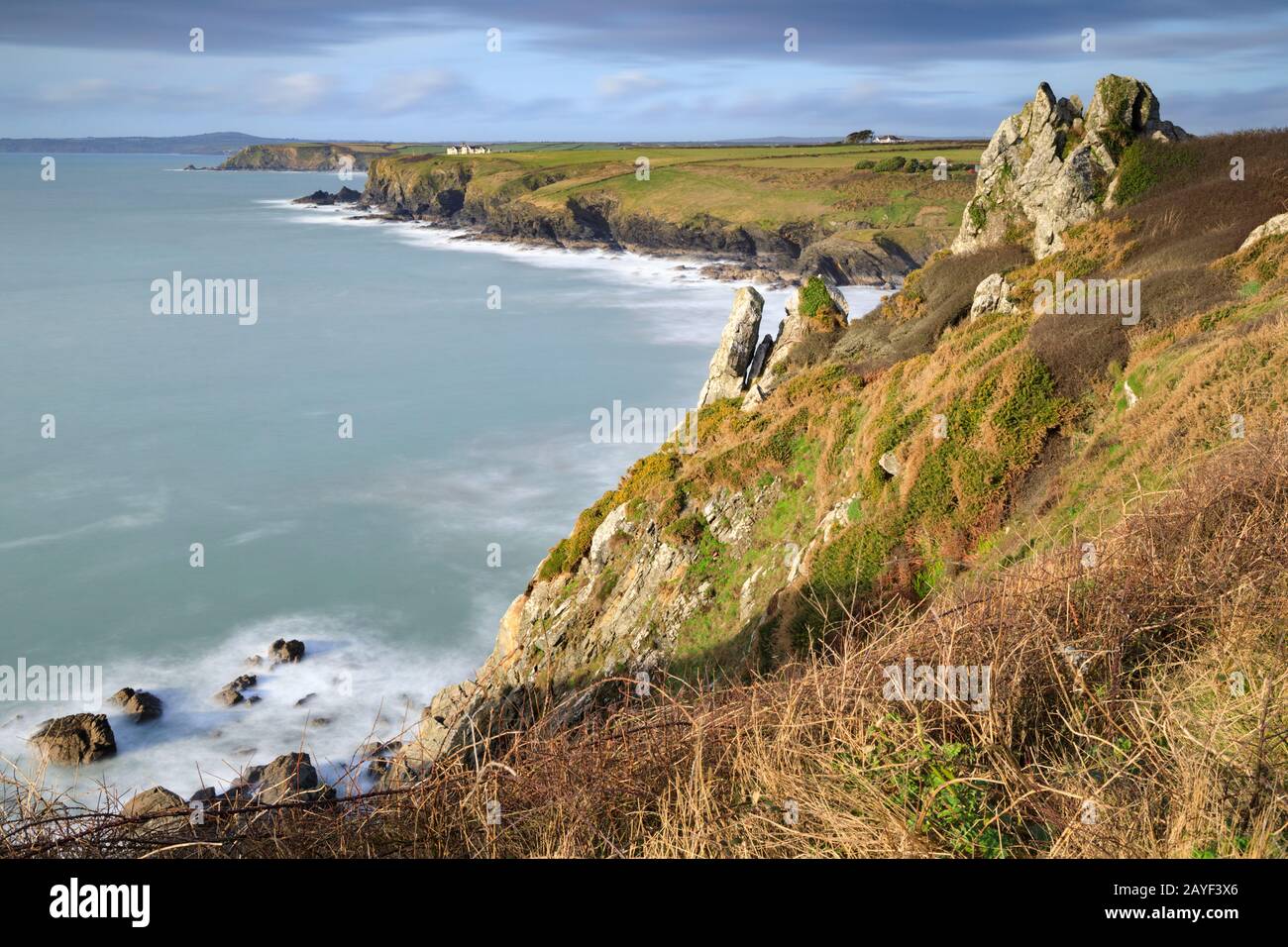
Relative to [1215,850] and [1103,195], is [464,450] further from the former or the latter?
[1215,850]

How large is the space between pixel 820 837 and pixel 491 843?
1852 millimetres

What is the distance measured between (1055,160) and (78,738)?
3426 centimetres

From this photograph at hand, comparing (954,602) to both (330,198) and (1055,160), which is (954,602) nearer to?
(1055,160)

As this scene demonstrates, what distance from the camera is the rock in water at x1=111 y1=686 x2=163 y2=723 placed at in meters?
25.8

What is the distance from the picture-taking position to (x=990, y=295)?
28.5m

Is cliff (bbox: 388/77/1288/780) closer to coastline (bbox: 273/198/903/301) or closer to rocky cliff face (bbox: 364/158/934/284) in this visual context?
coastline (bbox: 273/198/903/301)

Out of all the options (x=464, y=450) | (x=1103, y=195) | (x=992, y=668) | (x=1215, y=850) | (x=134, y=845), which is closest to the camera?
(x=1215, y=850)

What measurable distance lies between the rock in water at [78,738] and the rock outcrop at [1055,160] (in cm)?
3053

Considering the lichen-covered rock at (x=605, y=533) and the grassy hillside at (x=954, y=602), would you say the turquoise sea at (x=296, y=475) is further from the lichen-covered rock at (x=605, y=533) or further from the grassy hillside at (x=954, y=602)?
the lichen-covered rock at (x=605, y=533)

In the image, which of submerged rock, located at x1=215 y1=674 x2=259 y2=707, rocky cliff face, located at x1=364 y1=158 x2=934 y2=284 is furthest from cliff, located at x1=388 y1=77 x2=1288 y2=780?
rocky cliff face, located at x1=364 y1=158 x2=934 y2=284

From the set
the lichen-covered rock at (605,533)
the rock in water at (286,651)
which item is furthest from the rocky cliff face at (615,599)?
the rock in water at (286,651)

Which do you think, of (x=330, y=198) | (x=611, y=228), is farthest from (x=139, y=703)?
(x=330, y=198)
